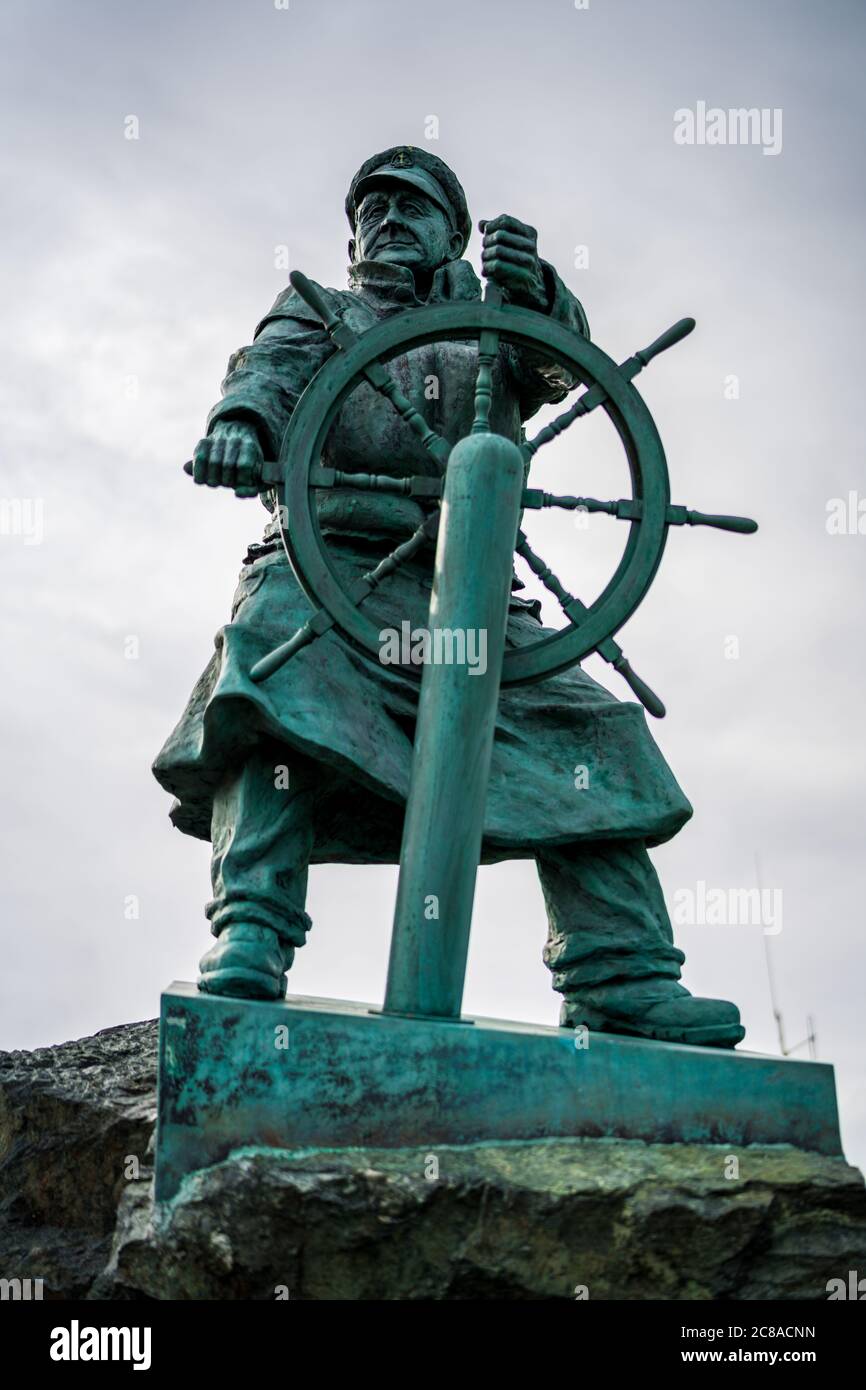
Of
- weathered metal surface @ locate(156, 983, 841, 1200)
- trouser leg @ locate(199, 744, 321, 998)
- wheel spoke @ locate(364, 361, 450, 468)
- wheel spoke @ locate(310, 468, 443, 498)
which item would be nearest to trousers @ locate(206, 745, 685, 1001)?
trouser leg @ locate(199, 744, 321, 998)

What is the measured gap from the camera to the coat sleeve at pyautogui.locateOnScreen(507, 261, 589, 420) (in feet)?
13.6

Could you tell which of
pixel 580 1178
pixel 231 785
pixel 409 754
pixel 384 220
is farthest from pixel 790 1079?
pixel 384 220

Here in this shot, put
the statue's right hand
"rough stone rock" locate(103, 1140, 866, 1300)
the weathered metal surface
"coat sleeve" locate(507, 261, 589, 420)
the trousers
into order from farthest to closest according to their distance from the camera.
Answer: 1. "coat sleeve" locate(507, 261, 589, 420)
2. the statue's right hand
3. the trousers
4. the weathered metal surface
5. "rough stone rock" locate(103, 1140, 866, 1300)

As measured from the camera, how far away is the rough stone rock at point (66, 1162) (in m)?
3.81

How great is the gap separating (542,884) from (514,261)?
1539 mm

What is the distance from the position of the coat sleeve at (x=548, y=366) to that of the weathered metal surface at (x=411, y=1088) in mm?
1744

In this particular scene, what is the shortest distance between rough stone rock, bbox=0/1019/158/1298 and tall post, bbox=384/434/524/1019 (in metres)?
0.92

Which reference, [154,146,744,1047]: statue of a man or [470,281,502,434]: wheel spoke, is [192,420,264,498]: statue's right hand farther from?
[470,281,502,434]: wheel spoke

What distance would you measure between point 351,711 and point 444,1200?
3.95 ft

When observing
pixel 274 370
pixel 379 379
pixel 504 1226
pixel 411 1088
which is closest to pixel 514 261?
pixel 379 379

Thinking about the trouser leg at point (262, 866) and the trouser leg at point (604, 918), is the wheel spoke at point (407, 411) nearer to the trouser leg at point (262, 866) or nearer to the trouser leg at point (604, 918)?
the trouser leg at point (262, 866)

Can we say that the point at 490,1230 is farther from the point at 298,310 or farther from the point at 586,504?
the point at 298,310

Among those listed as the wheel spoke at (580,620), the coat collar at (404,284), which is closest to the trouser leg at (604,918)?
the wheel spoke at (580,620)

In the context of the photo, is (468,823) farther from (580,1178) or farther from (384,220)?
(384,220)
